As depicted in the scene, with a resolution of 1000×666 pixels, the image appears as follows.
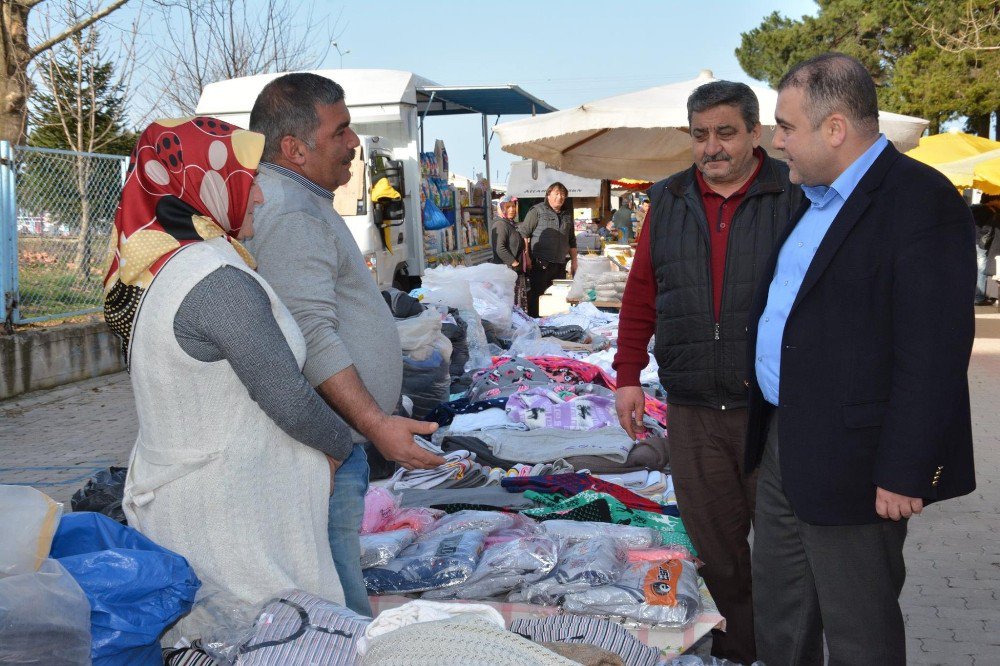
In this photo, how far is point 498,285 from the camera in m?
9.34

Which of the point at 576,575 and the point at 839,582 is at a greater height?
the point at 839,582

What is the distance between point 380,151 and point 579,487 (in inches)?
374

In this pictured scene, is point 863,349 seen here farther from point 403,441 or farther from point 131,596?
point 131,596

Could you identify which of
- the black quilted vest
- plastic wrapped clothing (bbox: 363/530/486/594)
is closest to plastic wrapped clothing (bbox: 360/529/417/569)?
plastic wrapped clothing (bbox: 363/530/486/594)

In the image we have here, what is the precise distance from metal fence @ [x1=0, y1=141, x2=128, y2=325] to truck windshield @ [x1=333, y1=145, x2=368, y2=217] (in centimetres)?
261

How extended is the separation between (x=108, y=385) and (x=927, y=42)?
2543 cm

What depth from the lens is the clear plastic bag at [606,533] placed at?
12.2 ft

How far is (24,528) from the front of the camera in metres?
2.02

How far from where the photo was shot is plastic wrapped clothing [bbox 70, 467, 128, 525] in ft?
12.9

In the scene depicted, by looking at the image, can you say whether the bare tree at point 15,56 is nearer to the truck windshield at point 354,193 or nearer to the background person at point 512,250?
the truck windshield at point 354,193

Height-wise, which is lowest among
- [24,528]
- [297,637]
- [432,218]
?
[297,637]

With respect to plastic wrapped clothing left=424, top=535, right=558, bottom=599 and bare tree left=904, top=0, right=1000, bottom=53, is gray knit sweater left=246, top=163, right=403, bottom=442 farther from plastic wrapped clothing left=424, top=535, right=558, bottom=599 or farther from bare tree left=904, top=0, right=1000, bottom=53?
bare tree left=904, top=0, right=1000, bottom=53

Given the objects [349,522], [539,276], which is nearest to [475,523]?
[349,522]

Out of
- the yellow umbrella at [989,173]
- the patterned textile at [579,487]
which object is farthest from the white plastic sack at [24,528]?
the yellow umbrella at [989,173]
